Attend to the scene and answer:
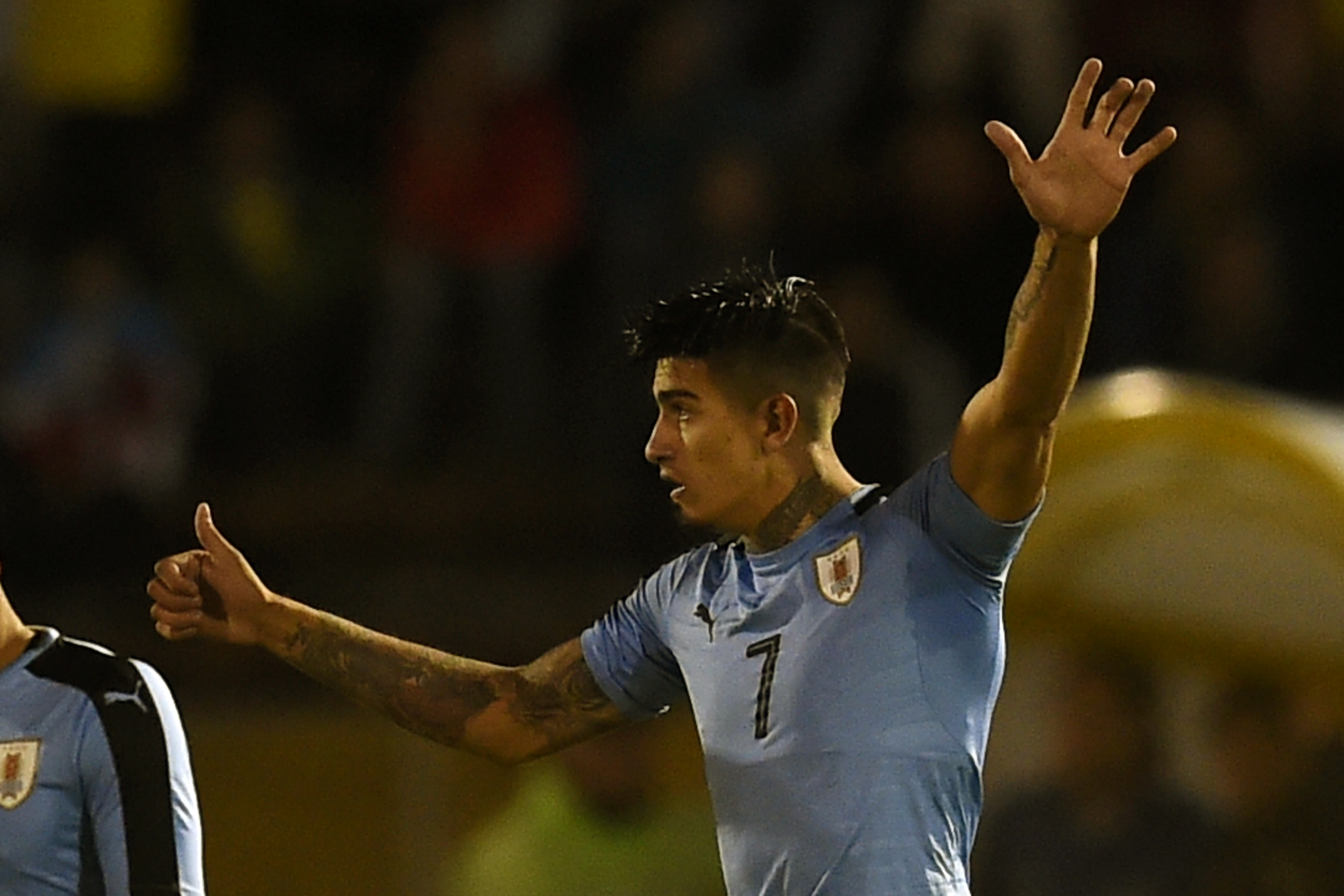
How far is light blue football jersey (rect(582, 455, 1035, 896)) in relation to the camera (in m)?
4.07

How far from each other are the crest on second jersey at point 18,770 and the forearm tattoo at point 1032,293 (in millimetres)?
1631

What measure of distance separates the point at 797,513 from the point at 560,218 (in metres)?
6.72

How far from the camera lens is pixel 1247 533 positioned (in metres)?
7.46

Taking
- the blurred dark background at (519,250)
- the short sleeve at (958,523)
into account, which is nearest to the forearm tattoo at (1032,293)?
the short sleeve at (958,523)

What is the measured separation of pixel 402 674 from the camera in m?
4.67

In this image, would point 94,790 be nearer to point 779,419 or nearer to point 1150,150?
point 779,419

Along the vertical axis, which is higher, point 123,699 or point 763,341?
point 763,341

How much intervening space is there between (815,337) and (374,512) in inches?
268

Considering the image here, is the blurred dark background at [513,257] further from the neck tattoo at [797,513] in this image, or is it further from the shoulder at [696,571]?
the neck tattoo at [797,513]

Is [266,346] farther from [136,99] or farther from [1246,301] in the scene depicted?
[1246,301]

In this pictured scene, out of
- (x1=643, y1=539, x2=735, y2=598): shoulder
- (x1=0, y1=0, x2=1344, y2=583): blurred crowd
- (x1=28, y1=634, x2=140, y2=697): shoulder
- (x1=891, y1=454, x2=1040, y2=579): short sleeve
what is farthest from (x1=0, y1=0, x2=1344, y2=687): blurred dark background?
(x1=891, y1=454, x2=1040, y2=579): short sleeve

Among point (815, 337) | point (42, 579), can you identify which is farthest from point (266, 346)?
point (815, 337)

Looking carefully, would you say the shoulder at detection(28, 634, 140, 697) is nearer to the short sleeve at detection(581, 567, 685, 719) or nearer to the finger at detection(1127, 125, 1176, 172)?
the short sleeve at detection(581, 567, 685, 719)

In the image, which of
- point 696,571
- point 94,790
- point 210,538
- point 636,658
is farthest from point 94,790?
point 696,571
